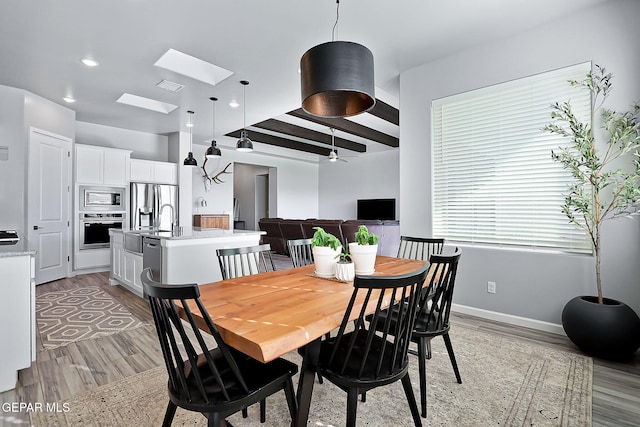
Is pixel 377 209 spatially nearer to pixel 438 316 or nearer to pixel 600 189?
pixel 600 189

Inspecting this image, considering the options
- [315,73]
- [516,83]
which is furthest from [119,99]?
[516,83]

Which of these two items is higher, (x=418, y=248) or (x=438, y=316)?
(x=418, y=248)

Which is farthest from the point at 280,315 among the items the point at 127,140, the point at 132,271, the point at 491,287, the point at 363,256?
the point at 127,140

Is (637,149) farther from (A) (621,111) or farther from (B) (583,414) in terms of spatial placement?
(B) (583,414)

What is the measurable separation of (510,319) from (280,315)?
2.82 meters

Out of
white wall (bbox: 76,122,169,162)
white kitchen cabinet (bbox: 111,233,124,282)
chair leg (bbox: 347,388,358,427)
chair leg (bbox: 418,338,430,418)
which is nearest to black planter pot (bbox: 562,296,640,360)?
chair leg (bbox: 418,338,430,418)

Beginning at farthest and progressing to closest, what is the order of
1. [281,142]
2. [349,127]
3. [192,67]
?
1. [281,142]
2. [349,127]
3. [192,67]

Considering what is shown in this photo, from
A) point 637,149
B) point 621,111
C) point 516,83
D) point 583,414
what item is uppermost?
point 516,83

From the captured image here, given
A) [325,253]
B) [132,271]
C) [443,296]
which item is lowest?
[132,271]

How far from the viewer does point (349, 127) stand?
7023mm

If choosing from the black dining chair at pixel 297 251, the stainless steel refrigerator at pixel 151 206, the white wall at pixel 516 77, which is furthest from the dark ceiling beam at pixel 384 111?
the stainless steel refrigerator at pixel 151 206

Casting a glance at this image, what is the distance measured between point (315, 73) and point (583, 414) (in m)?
2.33

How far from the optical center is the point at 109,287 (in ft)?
15.3

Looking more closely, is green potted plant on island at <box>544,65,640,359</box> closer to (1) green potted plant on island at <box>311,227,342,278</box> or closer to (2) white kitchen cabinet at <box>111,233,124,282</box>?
(1) green potted plant on island at <box>311,227,342,278</box>
